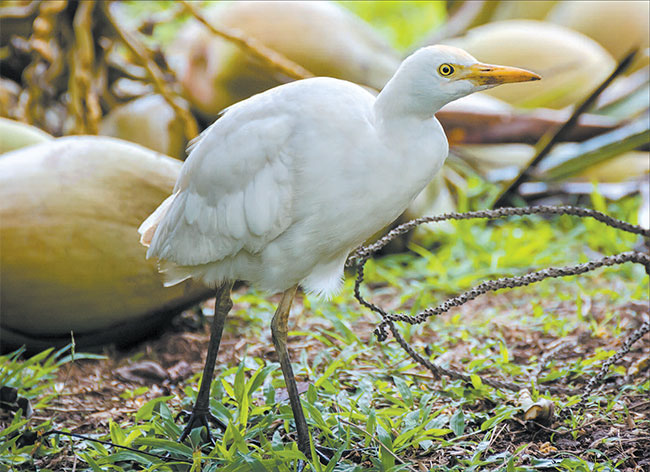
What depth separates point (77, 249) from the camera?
1862 millimetres

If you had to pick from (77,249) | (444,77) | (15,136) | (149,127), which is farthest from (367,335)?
(149,127)

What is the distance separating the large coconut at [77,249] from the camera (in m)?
1.85

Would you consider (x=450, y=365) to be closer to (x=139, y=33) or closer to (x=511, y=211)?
(x=511, y=211)

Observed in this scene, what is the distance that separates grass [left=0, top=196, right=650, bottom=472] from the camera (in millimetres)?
Result: 1394

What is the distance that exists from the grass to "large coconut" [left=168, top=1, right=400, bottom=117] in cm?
97

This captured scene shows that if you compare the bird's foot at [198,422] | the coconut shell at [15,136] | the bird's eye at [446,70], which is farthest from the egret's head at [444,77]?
the coconut shell at [15,136]

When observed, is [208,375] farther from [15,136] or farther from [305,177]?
[15,136]

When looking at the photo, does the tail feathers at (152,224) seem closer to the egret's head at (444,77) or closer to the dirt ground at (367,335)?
the dirt ground at (367,335)

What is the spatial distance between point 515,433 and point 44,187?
1.20 meters

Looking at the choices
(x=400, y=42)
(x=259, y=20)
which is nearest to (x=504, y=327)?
(x=259, y=20)

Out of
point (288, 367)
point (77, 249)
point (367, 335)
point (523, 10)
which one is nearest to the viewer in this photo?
point (288, 367)

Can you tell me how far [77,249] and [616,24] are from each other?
2.91 metres

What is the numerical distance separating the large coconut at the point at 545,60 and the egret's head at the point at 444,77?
2.16 meters

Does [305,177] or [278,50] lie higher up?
[305,177]
